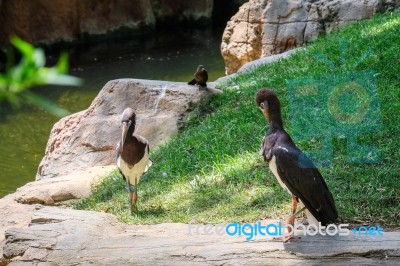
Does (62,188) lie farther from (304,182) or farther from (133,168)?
(304,182)

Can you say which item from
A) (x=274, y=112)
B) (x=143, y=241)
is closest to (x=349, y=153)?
(x=274, y=112)

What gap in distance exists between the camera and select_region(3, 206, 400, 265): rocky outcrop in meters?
4.00

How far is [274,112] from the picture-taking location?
14.1 feet

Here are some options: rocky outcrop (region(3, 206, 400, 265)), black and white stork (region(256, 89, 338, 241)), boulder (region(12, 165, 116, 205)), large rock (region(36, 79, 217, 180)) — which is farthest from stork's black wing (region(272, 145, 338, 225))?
large rock (region(36, 79, 217, 180))

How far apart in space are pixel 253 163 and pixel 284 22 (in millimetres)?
5855

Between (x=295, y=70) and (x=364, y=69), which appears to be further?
(x=295, y=70)

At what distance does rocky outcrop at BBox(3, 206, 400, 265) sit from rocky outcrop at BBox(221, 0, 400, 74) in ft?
22.2

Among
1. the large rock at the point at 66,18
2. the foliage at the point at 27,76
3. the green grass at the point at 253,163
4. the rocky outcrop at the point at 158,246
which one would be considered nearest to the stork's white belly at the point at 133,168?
the green grass at the point at 253,163

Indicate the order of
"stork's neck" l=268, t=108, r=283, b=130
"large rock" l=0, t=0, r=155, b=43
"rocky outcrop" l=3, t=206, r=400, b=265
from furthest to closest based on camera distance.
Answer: "large rock" l=0, t=0, r=155, b=43
"stork's neck" l=268, t=108, r=283, b=130
"rocky outcrop" l=3, t=206, r=400, b=265

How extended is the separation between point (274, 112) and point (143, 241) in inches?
50.4

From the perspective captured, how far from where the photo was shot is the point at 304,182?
4.04 metres

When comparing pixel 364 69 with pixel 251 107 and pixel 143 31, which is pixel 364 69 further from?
pixel 143 31

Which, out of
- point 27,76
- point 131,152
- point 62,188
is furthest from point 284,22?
point 27,76

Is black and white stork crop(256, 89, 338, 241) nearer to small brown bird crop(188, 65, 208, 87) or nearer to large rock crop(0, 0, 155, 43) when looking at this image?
small brown bird crop(188, 65, 208, 87)
